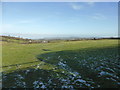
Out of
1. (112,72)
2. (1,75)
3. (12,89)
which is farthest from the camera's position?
(1,75)

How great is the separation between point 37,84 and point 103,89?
6610mm

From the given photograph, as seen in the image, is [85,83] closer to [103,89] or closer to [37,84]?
[103,89]

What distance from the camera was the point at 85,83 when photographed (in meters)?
8.91

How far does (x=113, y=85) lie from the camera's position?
8.38 metres

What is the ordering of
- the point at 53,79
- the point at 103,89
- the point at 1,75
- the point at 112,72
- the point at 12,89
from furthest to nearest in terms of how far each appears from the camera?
the point at 1,75
the point at 112,72
the point at 53,79
the point at 12,89
the point at 103,89

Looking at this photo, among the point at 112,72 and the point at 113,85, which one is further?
the point at 112,72

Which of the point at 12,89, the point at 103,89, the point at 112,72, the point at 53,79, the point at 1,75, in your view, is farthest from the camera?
the point at 1,75

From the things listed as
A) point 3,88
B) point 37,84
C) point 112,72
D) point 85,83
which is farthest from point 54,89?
point 112,72

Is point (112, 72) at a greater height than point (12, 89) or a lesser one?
greater

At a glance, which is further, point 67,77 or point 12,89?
point 67,77

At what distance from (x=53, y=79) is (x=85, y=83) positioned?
11.9 ft

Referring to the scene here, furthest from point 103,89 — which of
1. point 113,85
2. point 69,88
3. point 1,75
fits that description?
point 1,75

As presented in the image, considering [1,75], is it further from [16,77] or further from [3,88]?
[3,88]

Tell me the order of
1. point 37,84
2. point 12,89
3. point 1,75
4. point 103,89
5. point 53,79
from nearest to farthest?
point 103,89 < point 12,89 < point 37,84 < point 53,79 < point 1,75
